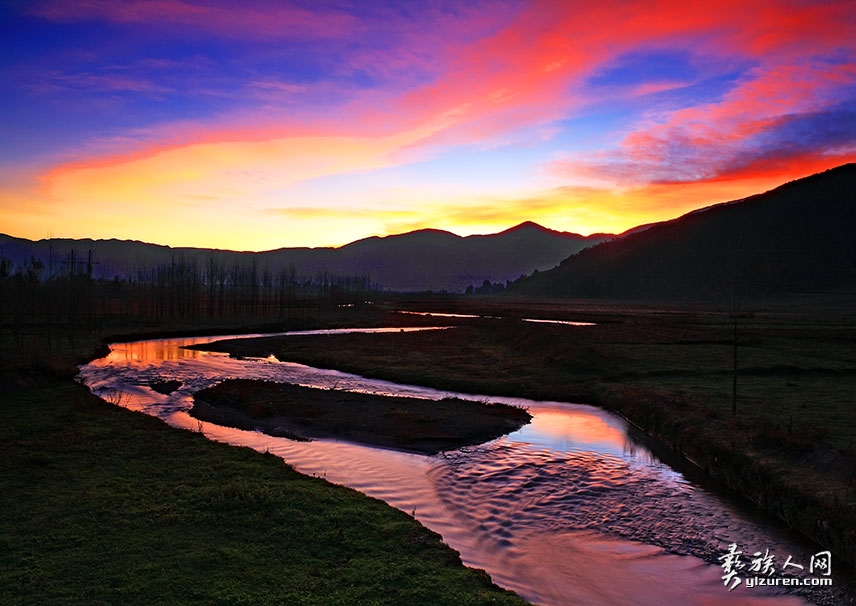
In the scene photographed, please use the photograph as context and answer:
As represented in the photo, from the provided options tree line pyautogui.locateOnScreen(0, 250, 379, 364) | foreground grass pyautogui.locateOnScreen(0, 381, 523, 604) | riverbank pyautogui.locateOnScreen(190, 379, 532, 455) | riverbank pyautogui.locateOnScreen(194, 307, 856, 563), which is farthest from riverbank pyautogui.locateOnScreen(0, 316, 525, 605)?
tree line pyautogui.locateOnScreen(0, 250, 379, 364)

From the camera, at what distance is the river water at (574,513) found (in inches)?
440

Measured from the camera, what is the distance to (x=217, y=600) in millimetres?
8359

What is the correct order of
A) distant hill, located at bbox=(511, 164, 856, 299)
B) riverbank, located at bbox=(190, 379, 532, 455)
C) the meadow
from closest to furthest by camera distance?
1. the meadow
2. riverbank, located at bbox=(190, 379, 532, 455)
3. distant hill, located at bbox=(511, 164, 856, 299)

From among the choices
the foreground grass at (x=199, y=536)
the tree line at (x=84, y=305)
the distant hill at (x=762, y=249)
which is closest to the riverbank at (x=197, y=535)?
the foreground grass at (x=199, y=536)

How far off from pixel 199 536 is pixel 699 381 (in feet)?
94.7

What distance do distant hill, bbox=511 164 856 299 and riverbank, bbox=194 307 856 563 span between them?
289ft

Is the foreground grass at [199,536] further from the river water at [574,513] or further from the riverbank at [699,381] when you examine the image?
the riverbank at [699,381]

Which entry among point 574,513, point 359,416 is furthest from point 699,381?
point 359,416

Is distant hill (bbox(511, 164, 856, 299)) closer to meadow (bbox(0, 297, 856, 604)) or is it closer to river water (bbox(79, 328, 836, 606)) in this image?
meadow (bbox(0, 297, 856, 604))

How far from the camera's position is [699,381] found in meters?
30.9

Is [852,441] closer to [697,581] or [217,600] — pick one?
[697,581]

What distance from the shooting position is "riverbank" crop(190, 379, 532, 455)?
2188cm

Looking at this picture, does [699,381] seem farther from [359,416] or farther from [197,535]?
[197,535]

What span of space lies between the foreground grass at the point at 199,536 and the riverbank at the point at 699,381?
10.5 meters
